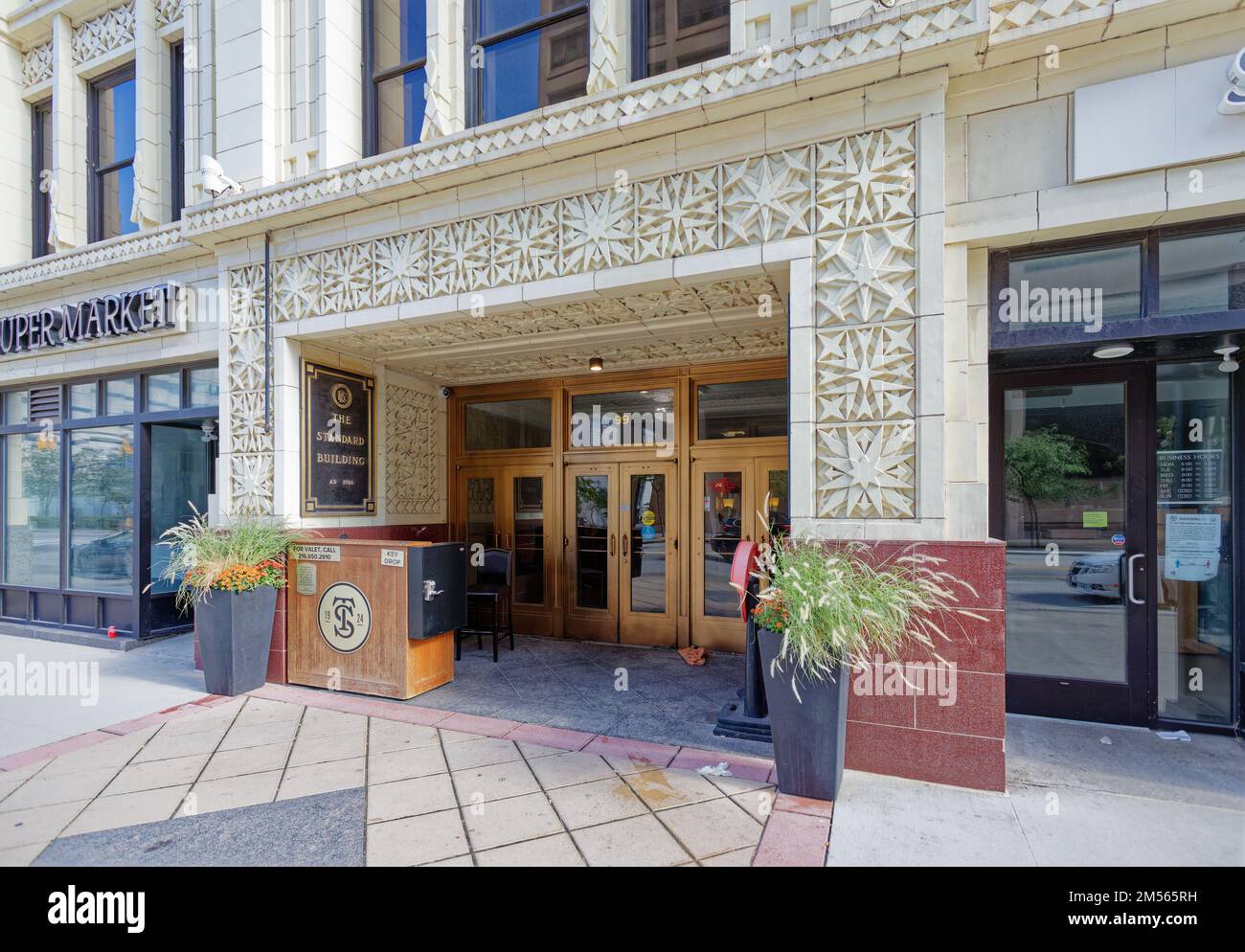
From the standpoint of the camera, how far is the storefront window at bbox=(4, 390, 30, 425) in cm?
734

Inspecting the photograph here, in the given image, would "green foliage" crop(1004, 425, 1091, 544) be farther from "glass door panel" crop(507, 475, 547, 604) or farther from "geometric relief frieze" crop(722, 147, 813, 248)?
"glass door panel" crop(507, 475, 547, 604)

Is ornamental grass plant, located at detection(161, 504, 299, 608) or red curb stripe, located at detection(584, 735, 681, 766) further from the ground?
ornamental grass plant, located at detection(161, 504, 299, 608)

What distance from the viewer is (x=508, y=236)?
426 cm

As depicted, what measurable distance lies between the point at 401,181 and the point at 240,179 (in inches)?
77.0

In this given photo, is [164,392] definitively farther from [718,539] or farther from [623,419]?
[718,539]

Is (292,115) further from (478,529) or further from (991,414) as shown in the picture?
(991,414)

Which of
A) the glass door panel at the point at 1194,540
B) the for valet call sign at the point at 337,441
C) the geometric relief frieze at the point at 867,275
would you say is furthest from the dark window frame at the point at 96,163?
the glass door panel at the point at 1194,540

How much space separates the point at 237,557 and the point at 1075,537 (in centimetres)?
640

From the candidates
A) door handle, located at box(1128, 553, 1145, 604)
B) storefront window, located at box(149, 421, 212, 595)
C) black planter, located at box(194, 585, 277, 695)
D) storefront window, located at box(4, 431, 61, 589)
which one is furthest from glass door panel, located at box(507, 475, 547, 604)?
storefront window, located at box(4, 431, 61, 589)

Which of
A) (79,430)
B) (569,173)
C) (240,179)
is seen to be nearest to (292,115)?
(240,179)

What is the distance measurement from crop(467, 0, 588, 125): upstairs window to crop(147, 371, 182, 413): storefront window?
4.37 meters

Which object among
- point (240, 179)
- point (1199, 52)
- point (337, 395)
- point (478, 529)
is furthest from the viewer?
point (478, 529)

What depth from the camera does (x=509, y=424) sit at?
696 cm

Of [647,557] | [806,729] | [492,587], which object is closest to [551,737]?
[806,729]
